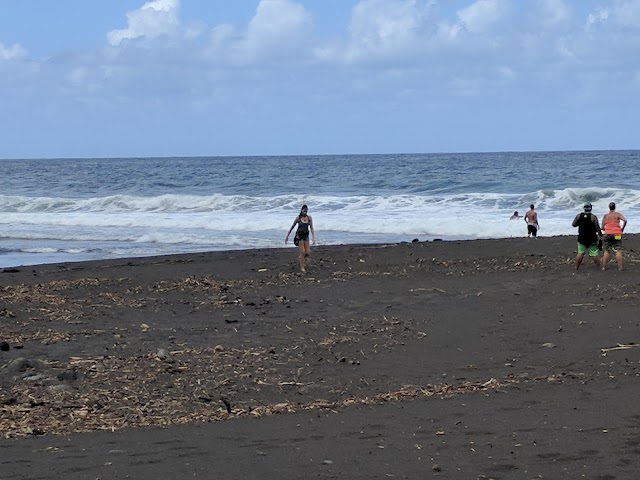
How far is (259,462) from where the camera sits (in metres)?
6.64

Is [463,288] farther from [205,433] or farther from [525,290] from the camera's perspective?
[205,433]

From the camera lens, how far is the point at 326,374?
972cm

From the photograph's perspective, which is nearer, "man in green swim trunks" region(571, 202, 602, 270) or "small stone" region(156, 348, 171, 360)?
"small stone" region(156, 348, 171, 360)

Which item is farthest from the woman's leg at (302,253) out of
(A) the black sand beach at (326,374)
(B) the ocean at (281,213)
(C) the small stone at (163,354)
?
(C) the small stone at (163,354)

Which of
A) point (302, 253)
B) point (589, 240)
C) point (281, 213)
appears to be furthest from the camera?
point (281, 213)

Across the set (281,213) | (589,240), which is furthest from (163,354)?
(281,213)

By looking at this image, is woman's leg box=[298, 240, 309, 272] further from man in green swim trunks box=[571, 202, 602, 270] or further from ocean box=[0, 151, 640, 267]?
ocean box=[0, 151, 640, 267]

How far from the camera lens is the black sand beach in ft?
22.0

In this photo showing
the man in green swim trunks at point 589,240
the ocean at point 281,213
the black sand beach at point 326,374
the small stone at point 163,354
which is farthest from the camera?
the ocean at point 281,213

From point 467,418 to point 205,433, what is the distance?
2029 millimetres

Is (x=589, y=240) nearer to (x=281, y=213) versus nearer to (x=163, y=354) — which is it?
(x=163, y=354)

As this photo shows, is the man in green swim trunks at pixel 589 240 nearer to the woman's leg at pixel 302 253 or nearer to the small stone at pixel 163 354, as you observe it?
A: the woman's leg at pixel 302 253

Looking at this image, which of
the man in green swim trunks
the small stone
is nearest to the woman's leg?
the man in green swim trunks

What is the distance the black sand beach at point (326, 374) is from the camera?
264 inches
